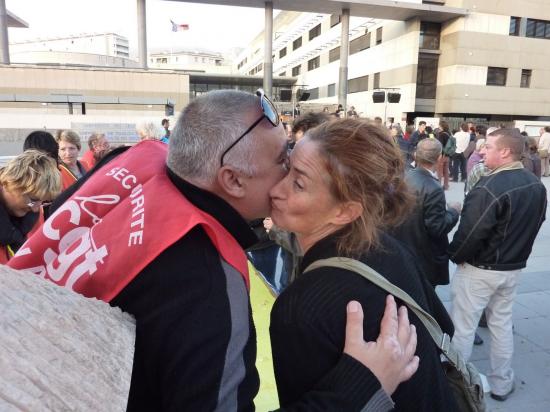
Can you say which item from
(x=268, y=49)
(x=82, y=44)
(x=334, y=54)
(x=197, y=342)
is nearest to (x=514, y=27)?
(x=334, y=54)

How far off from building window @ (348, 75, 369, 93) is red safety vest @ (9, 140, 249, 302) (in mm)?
38377

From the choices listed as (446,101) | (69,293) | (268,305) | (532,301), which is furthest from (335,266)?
(446,101)

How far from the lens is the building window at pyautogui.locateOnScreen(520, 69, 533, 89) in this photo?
3259 centimetres

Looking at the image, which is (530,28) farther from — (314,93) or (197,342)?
(197,342)

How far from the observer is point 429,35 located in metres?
33.0

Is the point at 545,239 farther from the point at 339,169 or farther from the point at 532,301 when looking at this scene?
the point at 339,169

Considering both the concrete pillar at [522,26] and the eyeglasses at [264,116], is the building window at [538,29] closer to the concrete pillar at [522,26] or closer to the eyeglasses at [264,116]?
the concrete pillar at [522,26]

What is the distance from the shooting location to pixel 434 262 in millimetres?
3922

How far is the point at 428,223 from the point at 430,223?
0.05 ft

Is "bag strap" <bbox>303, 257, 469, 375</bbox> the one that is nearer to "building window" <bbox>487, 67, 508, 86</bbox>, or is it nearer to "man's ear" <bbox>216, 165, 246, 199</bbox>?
"man's ear" <bbox>216, 165, 246, 199</bbox>

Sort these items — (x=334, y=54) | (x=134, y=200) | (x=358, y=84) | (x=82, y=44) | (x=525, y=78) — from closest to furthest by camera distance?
(x=134, y=200), (x=525, y=78), (x=358, y=84), (x=334, y=54), (x=82, y=44)

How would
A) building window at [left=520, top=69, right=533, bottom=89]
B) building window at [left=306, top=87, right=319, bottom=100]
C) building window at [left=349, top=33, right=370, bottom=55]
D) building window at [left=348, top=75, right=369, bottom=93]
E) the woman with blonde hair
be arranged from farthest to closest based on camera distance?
1. building window at [left=306, top=87, right=319, bottom=100]
2. building window at [left=349, top=33, right=370, bottom=55]
3. building window at [left=348, top=75, right=369, bottom=93]
4. building window at [left=520, top=69, right=533, bottom=89]
5. the woman with blonde hair

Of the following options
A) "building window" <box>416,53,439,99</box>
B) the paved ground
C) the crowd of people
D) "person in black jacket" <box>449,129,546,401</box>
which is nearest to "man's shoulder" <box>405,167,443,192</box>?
"person in black jacket" <box>449,129,546,401</box>

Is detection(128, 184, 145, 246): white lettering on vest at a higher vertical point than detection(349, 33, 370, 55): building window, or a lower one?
lower
